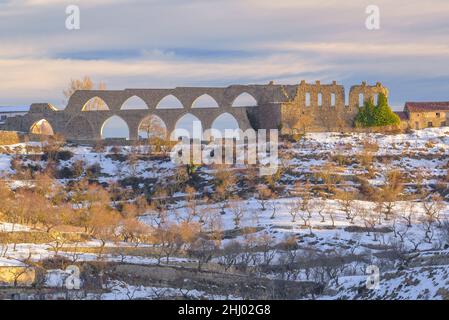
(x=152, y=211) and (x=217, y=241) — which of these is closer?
(x=217, y=241)

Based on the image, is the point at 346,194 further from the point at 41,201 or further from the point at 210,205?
the point at 41,201

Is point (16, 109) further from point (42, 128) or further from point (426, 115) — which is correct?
point (426, 115)

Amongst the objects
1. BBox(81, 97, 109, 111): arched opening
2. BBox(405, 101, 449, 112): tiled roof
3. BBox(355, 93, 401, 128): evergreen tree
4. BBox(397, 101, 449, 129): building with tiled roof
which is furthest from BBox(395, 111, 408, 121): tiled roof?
BBox(81, 97, 109, 111): arched opening

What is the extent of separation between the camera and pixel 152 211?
66625 millimetres

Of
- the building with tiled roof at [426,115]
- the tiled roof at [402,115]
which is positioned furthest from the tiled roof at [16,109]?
the building with tiled roof at [426,115]

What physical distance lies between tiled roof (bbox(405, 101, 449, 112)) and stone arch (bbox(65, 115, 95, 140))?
2379 cm

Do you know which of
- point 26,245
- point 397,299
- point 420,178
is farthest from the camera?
point 420,178

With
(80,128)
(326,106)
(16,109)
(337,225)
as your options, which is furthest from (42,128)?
(337,225)

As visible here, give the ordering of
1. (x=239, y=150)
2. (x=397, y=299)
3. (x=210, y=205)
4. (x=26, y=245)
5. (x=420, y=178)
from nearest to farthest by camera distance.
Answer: (x=397, y=299)
(x=26, y=245)
(x=210, y=205)
(x=420, y=178)
(x=239, y=150)

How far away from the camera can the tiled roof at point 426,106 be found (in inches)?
3469

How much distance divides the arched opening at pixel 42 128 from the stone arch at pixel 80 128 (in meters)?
1.44

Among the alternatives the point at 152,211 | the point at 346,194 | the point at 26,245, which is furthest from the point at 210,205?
the point at 26,245
